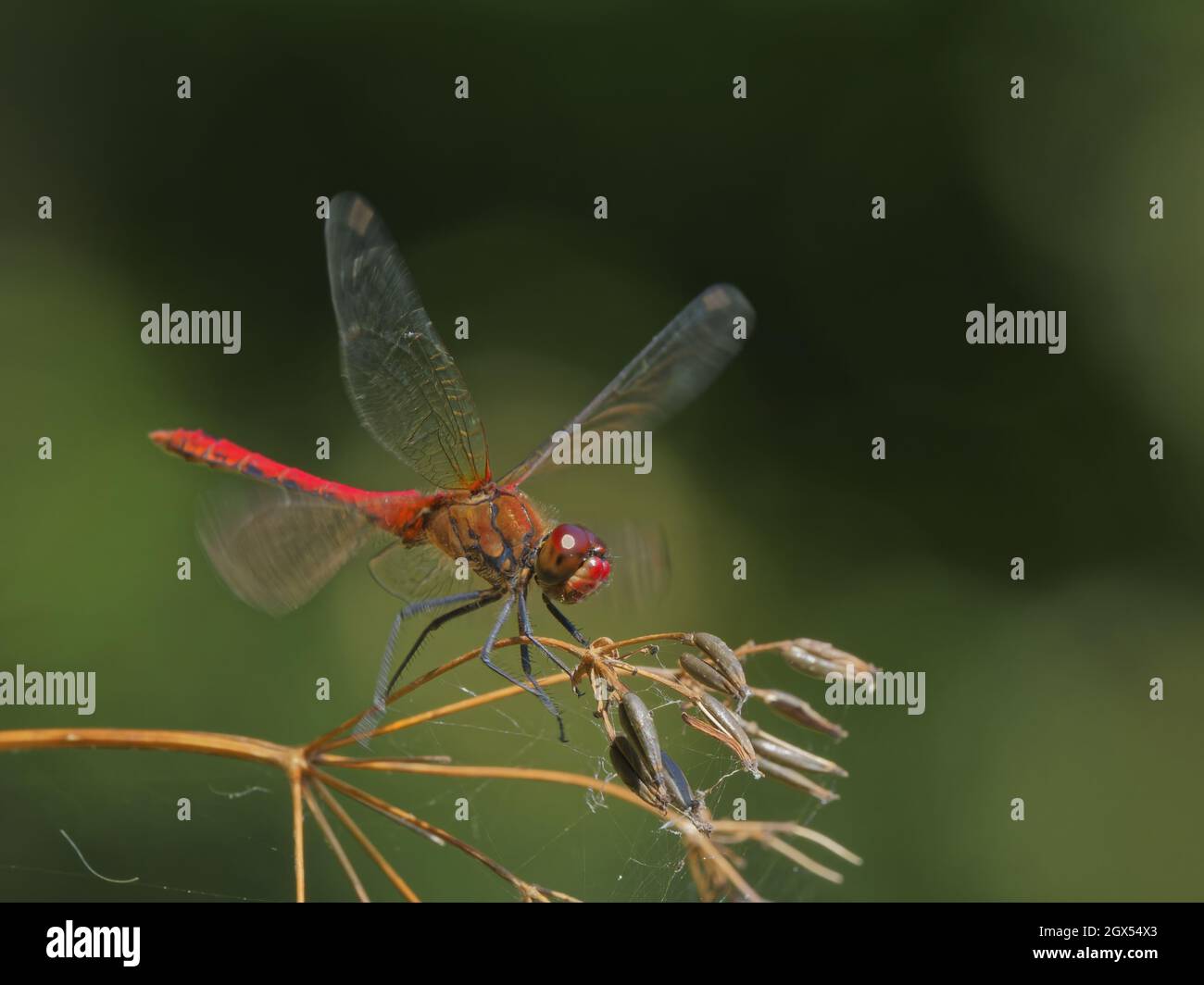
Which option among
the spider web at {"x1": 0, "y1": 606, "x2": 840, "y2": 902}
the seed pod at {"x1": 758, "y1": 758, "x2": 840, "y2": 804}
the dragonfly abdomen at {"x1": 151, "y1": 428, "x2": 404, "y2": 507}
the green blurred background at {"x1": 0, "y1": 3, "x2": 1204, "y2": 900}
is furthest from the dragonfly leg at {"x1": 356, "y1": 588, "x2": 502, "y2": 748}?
the green blurred background at {"x1": 0, "y1": 3, "x2": 1204, "y2": 900}

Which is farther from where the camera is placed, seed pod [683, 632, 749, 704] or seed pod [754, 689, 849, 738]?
seed pod [754, 689, 849, 738]

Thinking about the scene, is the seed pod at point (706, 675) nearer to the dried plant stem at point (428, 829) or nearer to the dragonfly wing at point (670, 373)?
the dried plant stem at point (428, 829)

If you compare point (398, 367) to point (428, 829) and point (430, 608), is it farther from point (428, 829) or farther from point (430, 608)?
point (428, 829)

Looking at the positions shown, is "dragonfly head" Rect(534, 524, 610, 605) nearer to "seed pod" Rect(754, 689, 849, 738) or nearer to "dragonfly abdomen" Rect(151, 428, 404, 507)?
"seed pod" Rect(754, 689, 849, 738)

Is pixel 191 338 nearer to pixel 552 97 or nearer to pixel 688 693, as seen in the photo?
pixel 552 97

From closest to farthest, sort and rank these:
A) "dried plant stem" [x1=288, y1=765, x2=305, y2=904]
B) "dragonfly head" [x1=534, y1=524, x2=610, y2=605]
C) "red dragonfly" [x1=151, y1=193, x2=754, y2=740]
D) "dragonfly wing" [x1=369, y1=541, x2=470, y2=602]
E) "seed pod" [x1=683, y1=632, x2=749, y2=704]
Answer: "dried plant stem" [x1=288, y1=765, x2=305, y2=904] < "seed pod" [x1=683, y1=632, x2=749, y2=704] < "dragonfly head" [x1=534, y1=524, x2=610, y2=605] < "red dragonfly" [x1=151, y1=193, x2=754, y2=740] < "dragonfly wing" [x1=369, y1=541, x2=470, y2=602]

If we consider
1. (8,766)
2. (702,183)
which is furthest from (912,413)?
(8,766)

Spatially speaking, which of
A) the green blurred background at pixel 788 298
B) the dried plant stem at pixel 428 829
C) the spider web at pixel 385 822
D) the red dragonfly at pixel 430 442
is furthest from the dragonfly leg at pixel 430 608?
the green blurred background at pixel 788 298
